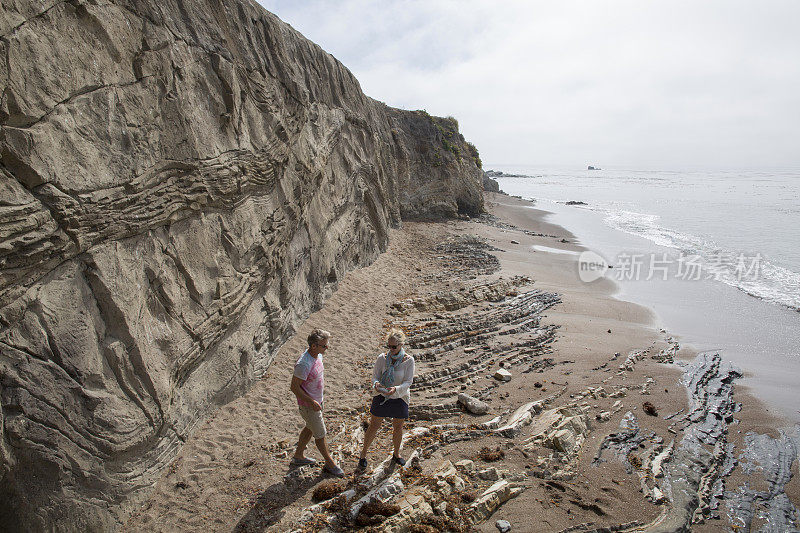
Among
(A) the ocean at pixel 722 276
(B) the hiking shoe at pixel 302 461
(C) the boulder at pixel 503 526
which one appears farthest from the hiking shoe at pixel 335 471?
(A) the ocean at pixel 722 276

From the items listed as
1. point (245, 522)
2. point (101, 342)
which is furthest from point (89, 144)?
point (245, 522)

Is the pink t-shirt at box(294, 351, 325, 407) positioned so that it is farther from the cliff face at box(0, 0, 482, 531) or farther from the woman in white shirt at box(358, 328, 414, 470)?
the cliff face at box(0, 0, 482, 531)

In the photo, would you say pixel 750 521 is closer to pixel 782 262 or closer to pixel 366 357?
pixel 366 357

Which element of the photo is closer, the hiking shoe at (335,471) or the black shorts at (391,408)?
the black shorts at (391,408)

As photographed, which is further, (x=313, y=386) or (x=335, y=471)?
(x=335, y=471)

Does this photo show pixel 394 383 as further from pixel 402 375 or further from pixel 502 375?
pixel 502 375

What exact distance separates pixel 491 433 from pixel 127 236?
16.3 feet

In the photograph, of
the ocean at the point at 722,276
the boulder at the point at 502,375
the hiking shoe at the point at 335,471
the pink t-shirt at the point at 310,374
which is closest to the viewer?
the pink t-shirt at the point at 310,374

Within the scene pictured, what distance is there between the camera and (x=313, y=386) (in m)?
4.93

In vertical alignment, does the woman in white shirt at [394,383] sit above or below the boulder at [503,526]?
above

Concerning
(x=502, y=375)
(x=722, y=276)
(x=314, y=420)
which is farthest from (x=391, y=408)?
(x=722, y=276)

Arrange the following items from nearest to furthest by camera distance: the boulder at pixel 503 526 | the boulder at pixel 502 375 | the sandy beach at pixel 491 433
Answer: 1. the boulder at pixel 503 526
2. the sandy beach at pixel 491 433
3. the boulder at pixel 502 375

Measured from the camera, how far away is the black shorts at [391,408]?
4945 mm

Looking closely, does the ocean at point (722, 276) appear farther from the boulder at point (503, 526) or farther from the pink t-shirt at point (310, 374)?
the pink t-shirt at point (310, 374)
